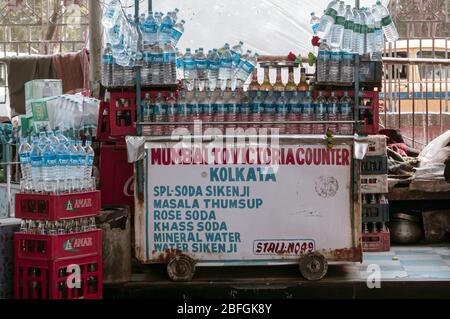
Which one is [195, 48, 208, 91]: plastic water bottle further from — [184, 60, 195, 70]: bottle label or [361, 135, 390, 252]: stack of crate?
[361, 135, 390, 252]: stack of crate

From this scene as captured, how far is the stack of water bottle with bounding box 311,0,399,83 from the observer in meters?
6.97

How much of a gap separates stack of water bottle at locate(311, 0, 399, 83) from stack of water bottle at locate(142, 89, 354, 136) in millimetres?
217

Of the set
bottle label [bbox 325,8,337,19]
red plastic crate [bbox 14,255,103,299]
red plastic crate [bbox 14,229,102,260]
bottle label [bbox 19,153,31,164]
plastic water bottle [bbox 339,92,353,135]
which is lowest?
red plastic crate [bbox 14,255,103,299]

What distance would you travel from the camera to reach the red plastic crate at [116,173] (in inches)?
297

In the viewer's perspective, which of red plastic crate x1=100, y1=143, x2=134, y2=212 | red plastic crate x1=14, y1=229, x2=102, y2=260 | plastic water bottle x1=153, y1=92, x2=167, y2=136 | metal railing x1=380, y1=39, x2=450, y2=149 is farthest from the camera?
metal railing x1=380, y1=39, x2=450, y2=149

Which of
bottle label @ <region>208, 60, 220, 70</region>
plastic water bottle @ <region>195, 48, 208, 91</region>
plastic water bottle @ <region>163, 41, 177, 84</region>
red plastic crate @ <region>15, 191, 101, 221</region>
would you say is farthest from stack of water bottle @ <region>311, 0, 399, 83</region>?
red plastic crate @ <region>15, 191, 101, 221</region>

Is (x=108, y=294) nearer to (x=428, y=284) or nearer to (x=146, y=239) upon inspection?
(x=146, y=239)

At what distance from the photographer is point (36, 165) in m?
6.40

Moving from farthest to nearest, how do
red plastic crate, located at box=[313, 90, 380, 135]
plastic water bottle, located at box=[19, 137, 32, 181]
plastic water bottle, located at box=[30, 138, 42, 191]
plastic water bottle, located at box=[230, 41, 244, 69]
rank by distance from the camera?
plastic water bottle, located at box=[230, 41, 244, 69]
red plastic crate, located at box=[313, 90, 380, 135]
plastic water bottle, located at box=[19, 137, 32, 181]
plastic water bottle, located at box=[30, 138, 42, 191]

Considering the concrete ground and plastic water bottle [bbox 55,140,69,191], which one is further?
the concrete ground

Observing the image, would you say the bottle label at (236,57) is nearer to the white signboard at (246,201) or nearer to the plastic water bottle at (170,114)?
the plastic water bottle at (170,114)

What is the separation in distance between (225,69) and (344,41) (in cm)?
101

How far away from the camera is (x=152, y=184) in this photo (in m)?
6.83
